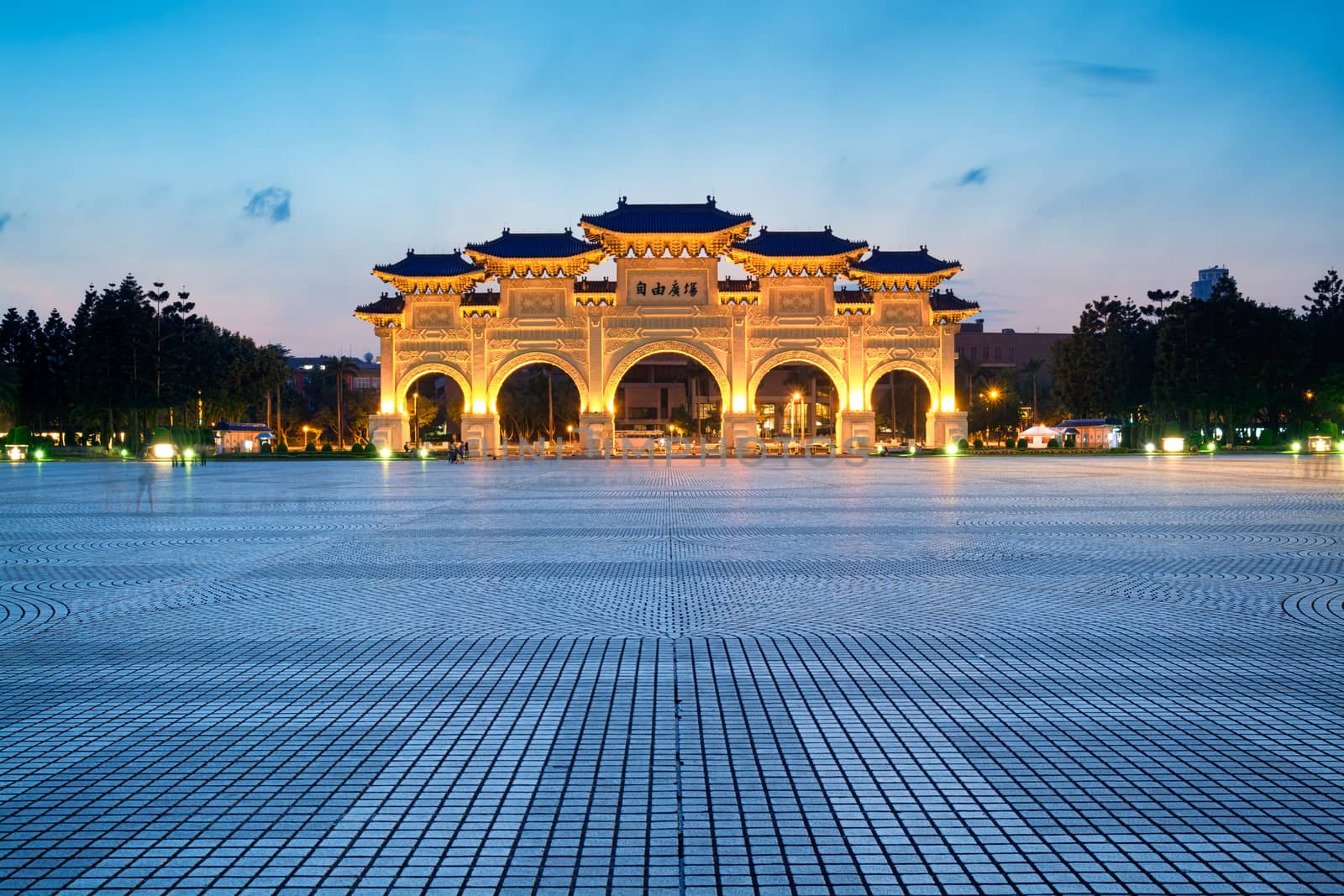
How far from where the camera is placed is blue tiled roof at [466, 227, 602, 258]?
47125 millimetres

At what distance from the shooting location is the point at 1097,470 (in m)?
29.2

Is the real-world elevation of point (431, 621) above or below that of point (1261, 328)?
below

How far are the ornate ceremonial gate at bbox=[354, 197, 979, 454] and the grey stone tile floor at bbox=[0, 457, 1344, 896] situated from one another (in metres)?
38.4

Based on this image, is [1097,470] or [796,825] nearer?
[796,825]

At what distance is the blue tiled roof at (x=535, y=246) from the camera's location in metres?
47.1

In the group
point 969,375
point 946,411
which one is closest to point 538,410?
point 946,411

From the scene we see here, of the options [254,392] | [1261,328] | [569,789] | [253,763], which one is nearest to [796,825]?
[569,789]

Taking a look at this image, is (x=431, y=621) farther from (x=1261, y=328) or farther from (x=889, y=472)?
(x=1261, y=328)

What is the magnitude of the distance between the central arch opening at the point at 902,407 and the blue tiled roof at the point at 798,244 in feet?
76.9

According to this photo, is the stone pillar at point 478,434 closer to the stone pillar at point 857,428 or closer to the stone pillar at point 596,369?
the stone pillar at point 596,369

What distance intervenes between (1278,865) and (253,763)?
3.46 m

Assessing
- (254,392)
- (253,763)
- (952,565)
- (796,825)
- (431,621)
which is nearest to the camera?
(796,825)

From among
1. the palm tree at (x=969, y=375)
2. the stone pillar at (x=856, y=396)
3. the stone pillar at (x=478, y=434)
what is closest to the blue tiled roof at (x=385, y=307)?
the stone pillar at (x=478, y=434)

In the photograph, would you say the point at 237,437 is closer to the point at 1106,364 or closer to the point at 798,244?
the point at 798,244
